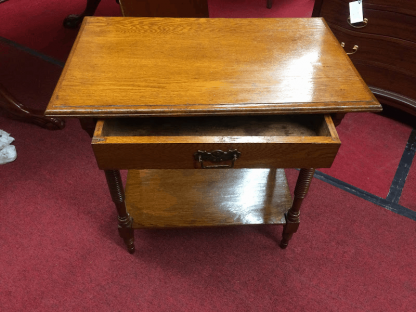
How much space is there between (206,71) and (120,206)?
43cm

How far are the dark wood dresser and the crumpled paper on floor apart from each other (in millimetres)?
1413

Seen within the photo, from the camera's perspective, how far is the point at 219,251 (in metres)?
1.07

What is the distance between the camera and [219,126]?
812 mm

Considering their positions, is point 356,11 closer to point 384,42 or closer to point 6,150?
point 384,42

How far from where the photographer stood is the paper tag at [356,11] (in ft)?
4.03

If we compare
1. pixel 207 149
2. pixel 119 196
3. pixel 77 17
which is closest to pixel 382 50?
pixel 207 149

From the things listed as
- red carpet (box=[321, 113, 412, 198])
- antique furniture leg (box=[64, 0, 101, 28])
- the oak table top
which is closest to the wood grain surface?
the oak table top

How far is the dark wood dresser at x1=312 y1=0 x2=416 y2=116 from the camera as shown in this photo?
1236mm

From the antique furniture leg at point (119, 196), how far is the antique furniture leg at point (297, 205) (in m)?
0.47

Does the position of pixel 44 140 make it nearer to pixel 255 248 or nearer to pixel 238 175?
pixel 238 175

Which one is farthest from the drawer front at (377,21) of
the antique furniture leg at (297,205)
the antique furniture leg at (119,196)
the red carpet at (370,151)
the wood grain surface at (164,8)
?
the antique furniture leg at (119,196)

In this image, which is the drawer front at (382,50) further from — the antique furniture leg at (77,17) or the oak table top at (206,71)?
the antique furniture leg at (77,17)

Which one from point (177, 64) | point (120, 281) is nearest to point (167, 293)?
point (120, 281)

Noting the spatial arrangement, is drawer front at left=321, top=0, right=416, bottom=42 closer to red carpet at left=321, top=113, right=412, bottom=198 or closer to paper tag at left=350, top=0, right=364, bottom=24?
paper tag at left=350, top=0, right=364, bottom=24
